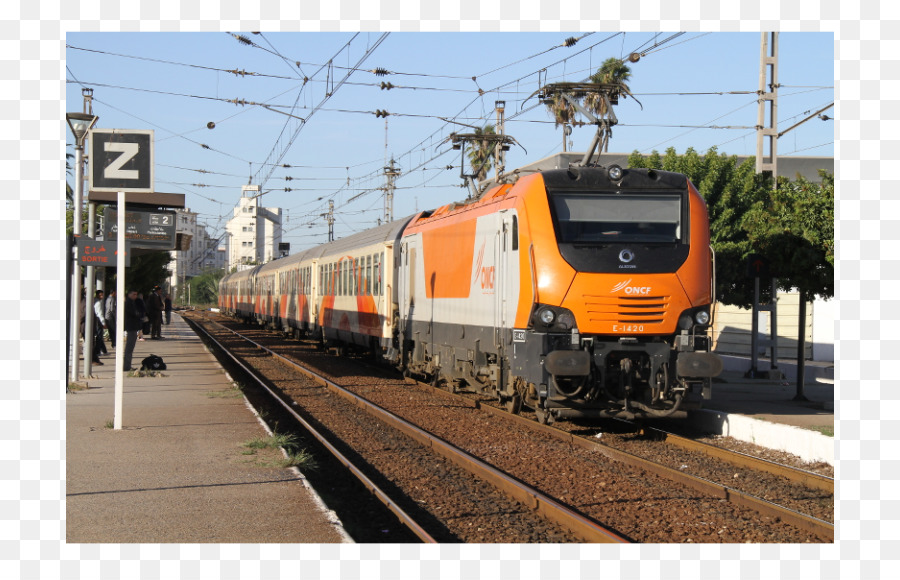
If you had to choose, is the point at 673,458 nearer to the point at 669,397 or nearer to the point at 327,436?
the point at 669,397

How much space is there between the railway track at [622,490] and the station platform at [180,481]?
2.17 m

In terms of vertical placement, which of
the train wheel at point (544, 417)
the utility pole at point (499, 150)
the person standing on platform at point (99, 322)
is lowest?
the train wheel at point (544, 417)

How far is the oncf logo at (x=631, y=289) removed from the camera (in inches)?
445

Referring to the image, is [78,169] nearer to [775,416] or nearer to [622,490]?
[775,416]

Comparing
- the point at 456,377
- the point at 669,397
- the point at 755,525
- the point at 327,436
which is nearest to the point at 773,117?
the point at 456,377

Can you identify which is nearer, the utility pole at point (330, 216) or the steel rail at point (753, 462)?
the steel rail at point (753, 462)

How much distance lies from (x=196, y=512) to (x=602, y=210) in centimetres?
629

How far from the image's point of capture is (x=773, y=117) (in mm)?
20656

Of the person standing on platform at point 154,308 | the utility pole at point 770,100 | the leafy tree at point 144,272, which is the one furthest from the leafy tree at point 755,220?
the leafy tree at point 144,272

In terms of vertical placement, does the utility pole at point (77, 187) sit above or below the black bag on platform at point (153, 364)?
above

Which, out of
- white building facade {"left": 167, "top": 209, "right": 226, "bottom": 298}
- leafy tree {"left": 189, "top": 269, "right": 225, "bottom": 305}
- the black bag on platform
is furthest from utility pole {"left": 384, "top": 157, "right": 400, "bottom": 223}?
leafy tree {"left": 189, "top": 269, "right": 225, "bottom": 305}

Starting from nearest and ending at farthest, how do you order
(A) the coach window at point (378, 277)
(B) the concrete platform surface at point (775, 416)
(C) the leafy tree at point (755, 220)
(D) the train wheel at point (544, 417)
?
(B) the concrete platform surface at point (775, 416) < (D) the train wheel at point (544, 417) < (C) the leafy tree at point (755, 220) < (A) the coach window at point (378, 277)

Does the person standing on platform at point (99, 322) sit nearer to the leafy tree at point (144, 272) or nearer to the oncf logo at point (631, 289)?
the leafy tree at point (144, 272)

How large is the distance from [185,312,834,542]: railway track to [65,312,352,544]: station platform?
7.12 feet
